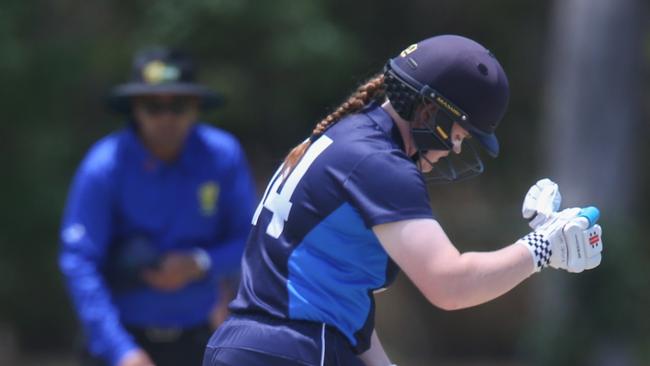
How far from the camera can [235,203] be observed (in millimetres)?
5504

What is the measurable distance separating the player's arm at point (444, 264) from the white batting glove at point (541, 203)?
0.16 meters

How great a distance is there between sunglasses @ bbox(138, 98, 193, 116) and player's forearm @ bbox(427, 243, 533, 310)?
8.14 ft

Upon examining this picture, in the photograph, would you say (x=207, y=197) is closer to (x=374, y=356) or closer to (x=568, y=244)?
(x=374, y=356)

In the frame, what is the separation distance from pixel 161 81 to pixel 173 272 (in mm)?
874

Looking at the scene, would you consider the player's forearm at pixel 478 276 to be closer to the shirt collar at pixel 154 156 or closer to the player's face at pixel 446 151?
the player's face at pixel 446 151

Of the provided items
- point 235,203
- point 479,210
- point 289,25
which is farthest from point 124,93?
point 479,210

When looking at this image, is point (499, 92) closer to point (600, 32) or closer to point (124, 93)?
point (124, 93)

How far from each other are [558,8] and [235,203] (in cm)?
575

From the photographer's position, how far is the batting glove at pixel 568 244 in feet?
11.0

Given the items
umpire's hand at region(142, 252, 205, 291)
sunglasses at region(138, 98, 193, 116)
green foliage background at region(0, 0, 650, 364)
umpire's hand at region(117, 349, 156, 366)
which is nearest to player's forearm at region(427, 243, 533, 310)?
umpire's hand at region(117, 349, 156, 366)

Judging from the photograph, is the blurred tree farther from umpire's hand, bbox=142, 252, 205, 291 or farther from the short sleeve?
the short sleeve

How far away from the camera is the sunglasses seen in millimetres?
5574

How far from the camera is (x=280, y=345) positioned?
3428mm

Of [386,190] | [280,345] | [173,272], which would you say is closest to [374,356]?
[280,345]
